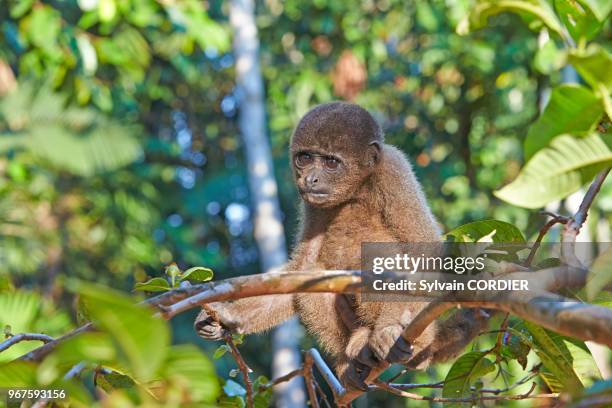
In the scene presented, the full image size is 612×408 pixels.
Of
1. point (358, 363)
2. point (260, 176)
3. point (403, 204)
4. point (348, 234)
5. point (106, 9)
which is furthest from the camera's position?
point (260, 176)

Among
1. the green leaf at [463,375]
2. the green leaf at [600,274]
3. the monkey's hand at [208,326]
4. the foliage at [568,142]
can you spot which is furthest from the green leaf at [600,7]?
the monkey's hand at [208,326]

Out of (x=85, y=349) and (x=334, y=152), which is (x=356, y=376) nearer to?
(x=334, y=152)

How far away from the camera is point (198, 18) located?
25.3ft

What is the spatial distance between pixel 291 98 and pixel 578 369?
902cm

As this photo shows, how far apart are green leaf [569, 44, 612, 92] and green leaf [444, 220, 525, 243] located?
93cm

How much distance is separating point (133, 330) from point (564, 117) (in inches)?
38.4

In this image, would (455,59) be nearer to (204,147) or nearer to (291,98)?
(291,98)

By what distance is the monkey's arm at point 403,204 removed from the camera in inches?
146

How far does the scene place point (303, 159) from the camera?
4277 mm

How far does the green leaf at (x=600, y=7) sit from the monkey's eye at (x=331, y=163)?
2.22 m

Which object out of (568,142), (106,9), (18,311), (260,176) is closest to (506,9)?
(568,142)

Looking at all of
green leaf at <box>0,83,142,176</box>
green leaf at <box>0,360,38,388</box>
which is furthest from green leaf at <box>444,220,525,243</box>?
green leaf at <box>0,83,142,176</box>

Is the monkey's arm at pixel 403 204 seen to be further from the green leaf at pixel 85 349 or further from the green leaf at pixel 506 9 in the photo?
the green leaf at pixel 85 349

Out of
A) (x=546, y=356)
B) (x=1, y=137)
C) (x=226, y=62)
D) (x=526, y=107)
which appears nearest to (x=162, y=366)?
(x=546, y=356)
